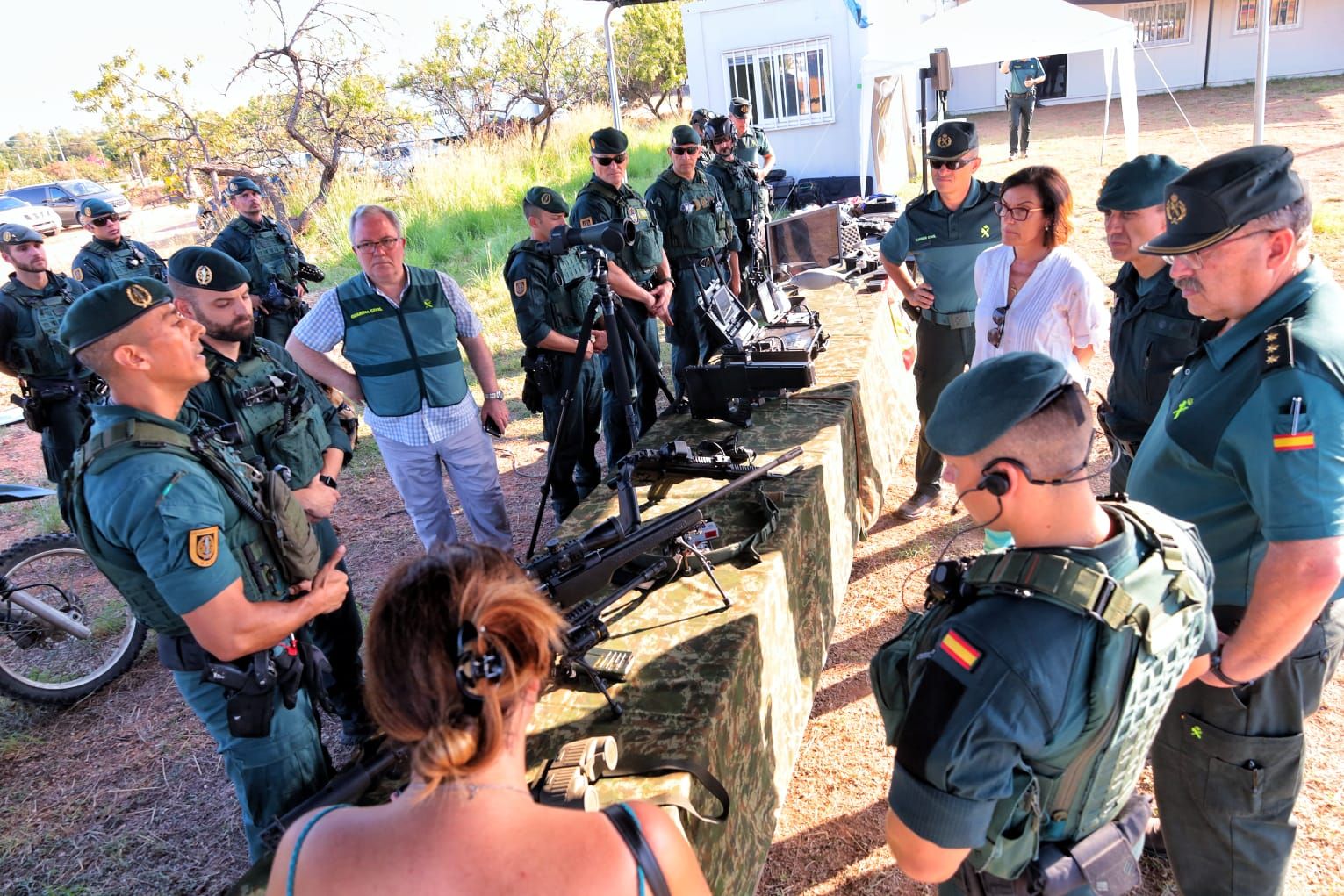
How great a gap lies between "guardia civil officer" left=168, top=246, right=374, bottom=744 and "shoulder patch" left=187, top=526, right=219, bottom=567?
827 mm

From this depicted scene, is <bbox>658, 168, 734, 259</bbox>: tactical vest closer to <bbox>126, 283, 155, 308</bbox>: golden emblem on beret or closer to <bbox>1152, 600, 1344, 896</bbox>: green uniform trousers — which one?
<bbox>126, 283, 155, 308</bbox>: golden emblem on beret

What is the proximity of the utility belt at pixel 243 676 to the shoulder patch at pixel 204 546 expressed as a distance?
0.99 ft

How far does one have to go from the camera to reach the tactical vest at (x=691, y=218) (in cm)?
608

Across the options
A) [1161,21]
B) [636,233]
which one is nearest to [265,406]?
[636,233]

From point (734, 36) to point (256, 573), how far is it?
45.8 ft

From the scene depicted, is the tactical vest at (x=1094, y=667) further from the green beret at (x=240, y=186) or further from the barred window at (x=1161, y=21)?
the barred window at (x=1161, y=21)

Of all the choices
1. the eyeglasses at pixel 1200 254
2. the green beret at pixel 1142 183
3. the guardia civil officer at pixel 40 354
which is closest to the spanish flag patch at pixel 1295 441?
the eyeglasses at pixel 1200 254

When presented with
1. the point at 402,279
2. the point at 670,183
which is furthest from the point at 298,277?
the point at 402,279

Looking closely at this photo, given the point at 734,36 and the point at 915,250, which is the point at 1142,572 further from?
the point at 734,36

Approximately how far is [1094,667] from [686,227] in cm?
522

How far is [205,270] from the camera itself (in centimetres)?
296

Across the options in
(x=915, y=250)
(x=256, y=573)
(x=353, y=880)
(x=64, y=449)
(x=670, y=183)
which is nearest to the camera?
(x=353, y=880)

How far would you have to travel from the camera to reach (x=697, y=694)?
2025 millimetres

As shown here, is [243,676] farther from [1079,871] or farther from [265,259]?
[265,259]
